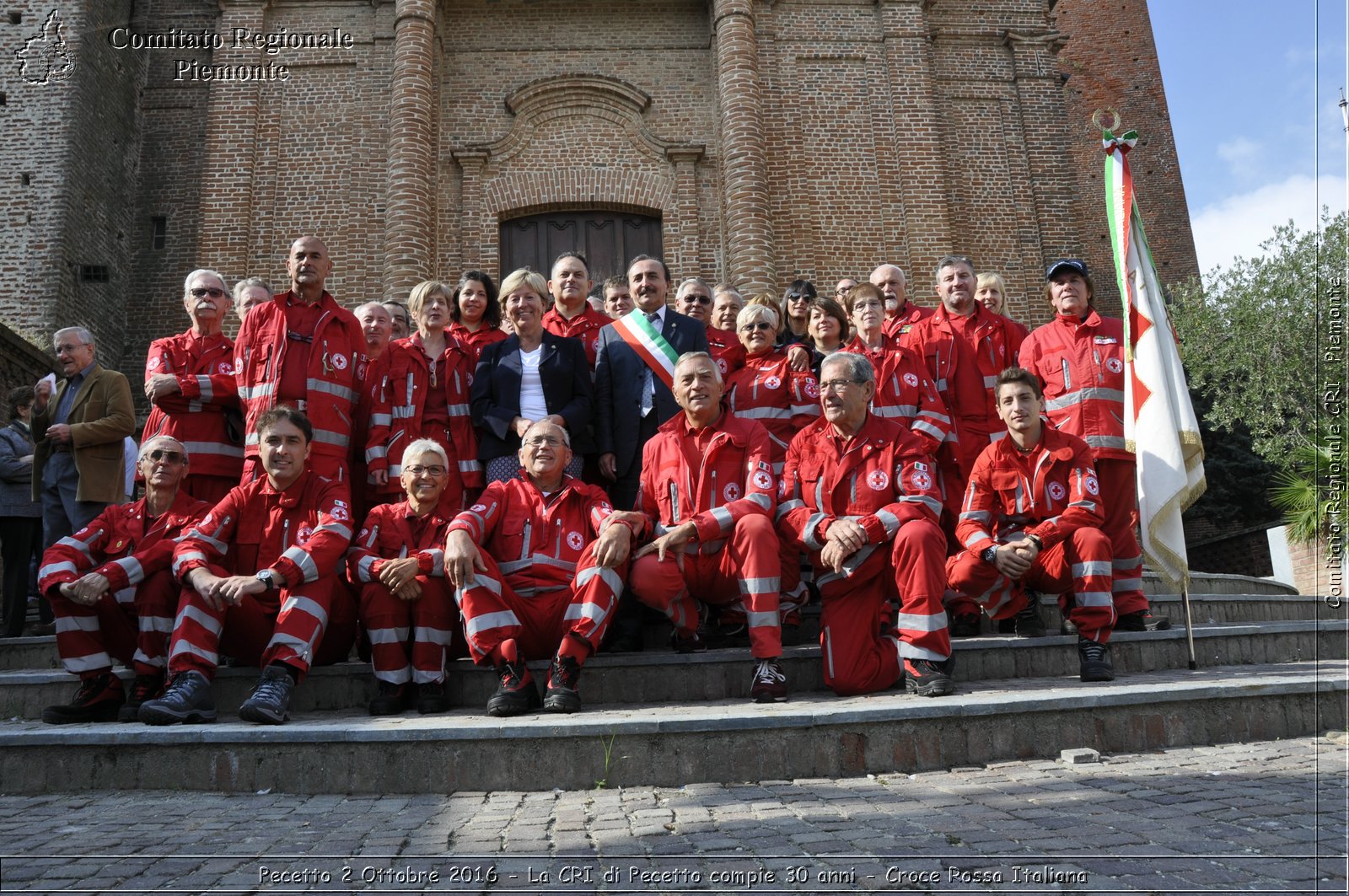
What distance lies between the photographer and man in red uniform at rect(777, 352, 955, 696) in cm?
457

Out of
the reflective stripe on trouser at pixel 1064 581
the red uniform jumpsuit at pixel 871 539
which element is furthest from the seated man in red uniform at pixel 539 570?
the reflective stripe on trouser at pixel 1064 581

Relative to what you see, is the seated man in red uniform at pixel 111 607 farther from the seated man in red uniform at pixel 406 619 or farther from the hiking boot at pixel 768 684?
the hiking boot at pixel 768 684

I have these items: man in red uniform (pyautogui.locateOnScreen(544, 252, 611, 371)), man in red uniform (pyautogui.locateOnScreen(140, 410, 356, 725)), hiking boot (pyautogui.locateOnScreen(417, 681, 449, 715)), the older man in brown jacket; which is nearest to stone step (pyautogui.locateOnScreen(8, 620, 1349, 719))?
hiking boot (pyautogui.locateOnScreen(417, 681, 449, 715))

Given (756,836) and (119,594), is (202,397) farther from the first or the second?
(756,836)

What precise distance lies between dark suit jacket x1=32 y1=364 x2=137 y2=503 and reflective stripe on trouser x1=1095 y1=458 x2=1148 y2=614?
21.2 ft

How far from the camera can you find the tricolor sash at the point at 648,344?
5.87m

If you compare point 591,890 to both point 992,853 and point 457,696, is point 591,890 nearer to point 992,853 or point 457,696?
point 992,853

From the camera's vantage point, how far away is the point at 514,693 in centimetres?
435

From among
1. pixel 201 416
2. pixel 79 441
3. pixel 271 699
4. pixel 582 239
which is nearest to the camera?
pixel 271 699

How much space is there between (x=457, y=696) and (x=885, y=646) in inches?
84.2

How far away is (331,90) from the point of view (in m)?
13.8

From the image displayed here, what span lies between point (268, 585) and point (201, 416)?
5.95ft

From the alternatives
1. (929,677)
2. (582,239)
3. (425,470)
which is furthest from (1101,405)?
(582,239)

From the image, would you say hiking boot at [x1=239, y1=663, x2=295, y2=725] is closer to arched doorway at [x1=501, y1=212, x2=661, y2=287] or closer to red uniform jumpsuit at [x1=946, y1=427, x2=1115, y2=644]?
red uniform jumpsuit at [x1=946, y1=427, x2=1115, y2=644]
